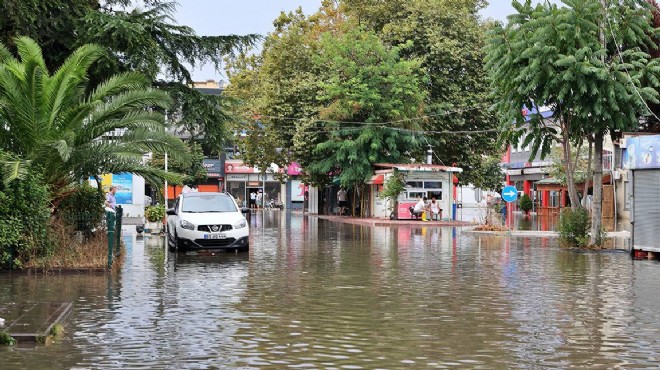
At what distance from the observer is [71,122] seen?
20094 millimetres

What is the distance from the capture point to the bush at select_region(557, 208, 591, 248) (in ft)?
99.3

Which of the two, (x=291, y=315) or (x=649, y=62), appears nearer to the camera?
(x=291, y=315)

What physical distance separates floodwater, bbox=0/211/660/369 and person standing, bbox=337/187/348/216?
44245 millimetres

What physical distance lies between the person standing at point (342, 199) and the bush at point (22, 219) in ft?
164

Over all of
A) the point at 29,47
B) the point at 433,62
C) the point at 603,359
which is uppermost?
the point at 433,62

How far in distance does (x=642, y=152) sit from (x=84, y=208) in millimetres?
13944

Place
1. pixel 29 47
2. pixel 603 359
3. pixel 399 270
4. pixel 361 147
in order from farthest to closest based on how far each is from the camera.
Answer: pixel 361 147 → pixel 399 270 → pixel 29 47 → pixel 603 359

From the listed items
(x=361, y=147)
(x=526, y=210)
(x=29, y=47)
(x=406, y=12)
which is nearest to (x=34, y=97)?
(x=29, y=47)

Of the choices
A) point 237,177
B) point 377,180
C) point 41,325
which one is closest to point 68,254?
point 41,325

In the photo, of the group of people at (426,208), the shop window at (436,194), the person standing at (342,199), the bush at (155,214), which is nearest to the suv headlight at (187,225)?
the bush at (155,214)

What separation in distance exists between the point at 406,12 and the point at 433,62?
4587mm

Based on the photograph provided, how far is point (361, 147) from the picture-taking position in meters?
59.7

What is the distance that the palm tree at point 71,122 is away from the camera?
19.4m

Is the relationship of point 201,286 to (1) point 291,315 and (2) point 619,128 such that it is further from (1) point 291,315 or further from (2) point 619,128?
(2) point 619,128
